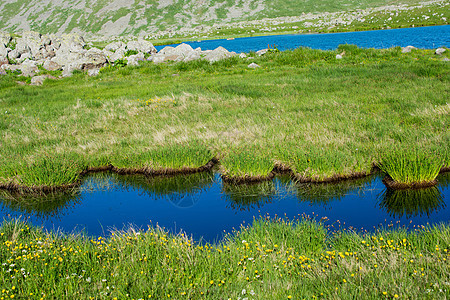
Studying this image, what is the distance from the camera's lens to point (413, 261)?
15.4 feet

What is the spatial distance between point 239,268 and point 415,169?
5.32 m

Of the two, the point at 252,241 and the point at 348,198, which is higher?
the point at 252,241

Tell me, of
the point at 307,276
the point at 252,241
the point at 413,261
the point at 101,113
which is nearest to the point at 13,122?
the point at 101,113

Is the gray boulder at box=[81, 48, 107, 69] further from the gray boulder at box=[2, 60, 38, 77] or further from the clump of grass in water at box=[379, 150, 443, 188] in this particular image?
the clump of grass in water at box=[379, 150, 443, 188]

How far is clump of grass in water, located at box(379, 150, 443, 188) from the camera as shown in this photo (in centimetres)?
811

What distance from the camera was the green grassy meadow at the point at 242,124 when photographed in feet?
30.7

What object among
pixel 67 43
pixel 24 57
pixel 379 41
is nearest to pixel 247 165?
pixel 24 57

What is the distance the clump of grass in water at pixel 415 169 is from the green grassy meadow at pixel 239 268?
2972 mm

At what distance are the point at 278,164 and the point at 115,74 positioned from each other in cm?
2246

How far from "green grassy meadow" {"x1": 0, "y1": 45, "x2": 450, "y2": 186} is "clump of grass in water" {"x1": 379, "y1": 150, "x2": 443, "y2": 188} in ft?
1.04

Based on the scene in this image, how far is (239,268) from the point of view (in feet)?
16.4

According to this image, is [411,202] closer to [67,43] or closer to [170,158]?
[170,158]

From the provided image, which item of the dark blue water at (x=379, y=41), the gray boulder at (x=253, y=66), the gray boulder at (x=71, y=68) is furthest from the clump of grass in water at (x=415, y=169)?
the gray boulder at (x=71, y=68)

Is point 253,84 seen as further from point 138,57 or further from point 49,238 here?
point 138,57
